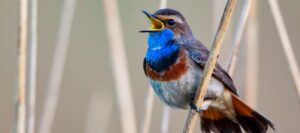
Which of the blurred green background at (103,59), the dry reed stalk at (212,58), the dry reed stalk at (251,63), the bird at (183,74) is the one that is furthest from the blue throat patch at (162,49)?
the blurred green background at (103,59)

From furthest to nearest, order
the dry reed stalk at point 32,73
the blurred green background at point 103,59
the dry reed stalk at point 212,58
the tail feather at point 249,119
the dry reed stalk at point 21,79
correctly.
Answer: the blurred green background at point 103,59 → the tail feather at point 249,119 → the dry reed stalk at point 32,73 → the dry reed stalk at point 21,79 → the dry reed stalk at point 212,58

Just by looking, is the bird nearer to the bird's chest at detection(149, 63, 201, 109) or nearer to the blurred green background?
the bird's chest at detection(149, 63, 201, 109)

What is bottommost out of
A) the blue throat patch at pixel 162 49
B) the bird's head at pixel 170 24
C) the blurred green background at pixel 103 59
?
the blurred green background at pixel 103 59

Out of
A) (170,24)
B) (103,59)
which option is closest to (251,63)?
(170,24)

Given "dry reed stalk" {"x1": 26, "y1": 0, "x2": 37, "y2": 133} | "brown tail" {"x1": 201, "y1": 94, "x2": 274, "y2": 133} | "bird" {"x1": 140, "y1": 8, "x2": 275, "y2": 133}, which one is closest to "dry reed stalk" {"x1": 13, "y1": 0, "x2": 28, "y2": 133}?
"dry reed stalk" {"x1": 26, "y1": 0, "x2": 37, "y2": 133}

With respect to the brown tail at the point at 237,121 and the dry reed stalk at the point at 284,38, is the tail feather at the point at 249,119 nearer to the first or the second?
the brown tail at the point at 237,121
